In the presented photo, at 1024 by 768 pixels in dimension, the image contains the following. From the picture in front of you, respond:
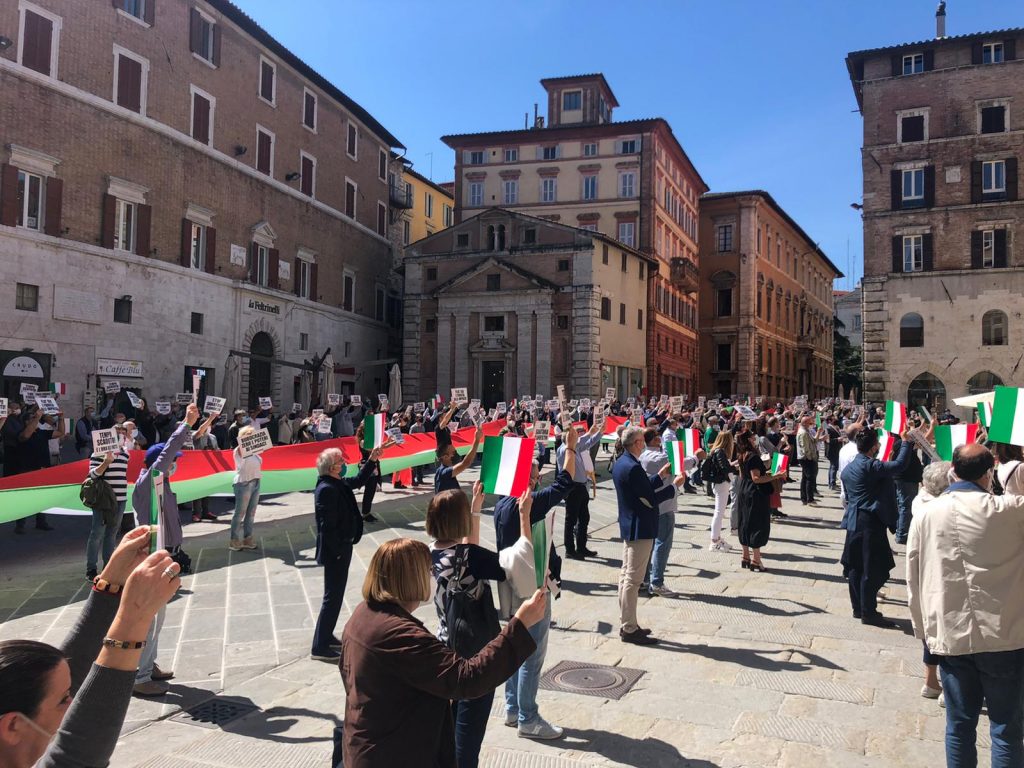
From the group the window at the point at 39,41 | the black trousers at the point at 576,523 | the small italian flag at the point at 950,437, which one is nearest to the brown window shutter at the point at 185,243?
the window at the point at 39,41

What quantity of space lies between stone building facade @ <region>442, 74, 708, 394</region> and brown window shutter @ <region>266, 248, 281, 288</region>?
18.3 meters

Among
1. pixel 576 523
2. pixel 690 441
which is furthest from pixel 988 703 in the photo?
pixel 690 441

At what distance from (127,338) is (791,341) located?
179 ft

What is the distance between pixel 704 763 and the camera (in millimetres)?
4496

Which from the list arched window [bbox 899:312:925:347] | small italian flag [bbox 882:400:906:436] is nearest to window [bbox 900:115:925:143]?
arched window [bbox 899:312:925:347]

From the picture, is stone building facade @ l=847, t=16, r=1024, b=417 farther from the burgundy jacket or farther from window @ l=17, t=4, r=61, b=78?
the burgundy jacket

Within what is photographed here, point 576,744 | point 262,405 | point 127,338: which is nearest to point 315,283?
point 127,338

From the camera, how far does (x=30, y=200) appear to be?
71.9 feet

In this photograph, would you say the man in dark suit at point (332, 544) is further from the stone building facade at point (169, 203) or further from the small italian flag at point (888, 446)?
the stone building facade at point (169, 203)

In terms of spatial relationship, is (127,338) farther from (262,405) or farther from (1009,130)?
(1009,130)

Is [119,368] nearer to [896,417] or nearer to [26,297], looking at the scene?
[26,297]

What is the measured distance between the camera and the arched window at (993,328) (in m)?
33.8

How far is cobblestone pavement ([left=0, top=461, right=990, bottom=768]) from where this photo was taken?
4703mm

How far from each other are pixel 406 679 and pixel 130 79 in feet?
90.0
